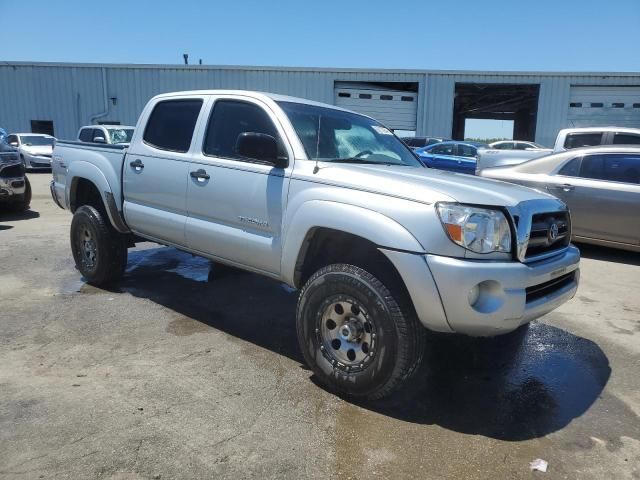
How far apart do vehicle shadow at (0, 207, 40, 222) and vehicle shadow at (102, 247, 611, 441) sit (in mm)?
5494

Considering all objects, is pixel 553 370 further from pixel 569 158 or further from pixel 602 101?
pixel 602 101

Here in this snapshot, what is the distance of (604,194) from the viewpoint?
6793 millimetres

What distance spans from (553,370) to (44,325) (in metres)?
4.07

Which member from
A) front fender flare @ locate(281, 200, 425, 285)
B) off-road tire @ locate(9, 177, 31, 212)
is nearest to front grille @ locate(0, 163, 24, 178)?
off-road tire @ locate(9, 177, 31, 212)

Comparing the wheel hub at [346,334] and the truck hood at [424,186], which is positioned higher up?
the truck hood at [424,186]

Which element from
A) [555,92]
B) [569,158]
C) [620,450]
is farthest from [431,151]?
[620,450]

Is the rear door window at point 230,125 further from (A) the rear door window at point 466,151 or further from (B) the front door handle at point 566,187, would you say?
(A) the rear door window at point 466,151

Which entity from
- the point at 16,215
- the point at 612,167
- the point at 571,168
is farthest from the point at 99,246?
the point at 612,167

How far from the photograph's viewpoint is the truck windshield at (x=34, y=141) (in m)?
20.7

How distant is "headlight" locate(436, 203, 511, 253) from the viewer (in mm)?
2660

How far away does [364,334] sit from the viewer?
3.01 metres

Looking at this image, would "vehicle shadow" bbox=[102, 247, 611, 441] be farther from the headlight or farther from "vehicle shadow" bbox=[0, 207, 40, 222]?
"vehicle shadow" bbox=[0, 207, 40, 222]

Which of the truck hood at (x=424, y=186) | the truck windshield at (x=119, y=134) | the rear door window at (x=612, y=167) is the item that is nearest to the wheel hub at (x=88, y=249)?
the truck hood at (x=424, y=186)

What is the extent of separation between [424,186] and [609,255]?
5.82 m
